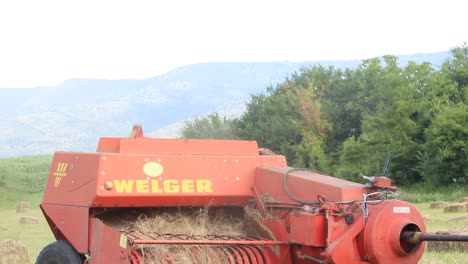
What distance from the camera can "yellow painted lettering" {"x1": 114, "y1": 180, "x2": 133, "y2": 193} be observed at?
7.31 meters

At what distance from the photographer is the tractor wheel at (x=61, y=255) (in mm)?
7742

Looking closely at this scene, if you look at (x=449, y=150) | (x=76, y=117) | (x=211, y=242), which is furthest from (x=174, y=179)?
(x=76, y=117)

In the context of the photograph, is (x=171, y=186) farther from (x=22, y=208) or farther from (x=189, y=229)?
(x=22, y=208)

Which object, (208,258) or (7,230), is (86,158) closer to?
(208,258)

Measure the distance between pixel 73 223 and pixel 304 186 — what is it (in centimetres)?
237

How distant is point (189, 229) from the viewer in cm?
729

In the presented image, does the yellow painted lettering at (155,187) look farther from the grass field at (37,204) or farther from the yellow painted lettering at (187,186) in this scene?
the grass field at (37,204)

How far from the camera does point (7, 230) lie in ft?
84.8

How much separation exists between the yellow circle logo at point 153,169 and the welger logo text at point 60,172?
1061 mm

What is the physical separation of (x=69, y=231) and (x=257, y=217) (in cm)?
189

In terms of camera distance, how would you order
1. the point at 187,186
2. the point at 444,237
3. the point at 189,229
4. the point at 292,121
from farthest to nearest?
the point at 292,121, the point at 187,186, the point at 189,229, the point at 444,237

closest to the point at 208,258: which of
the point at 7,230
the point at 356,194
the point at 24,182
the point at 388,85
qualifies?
the point at 356,194

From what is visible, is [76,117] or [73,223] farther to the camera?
[76,117]

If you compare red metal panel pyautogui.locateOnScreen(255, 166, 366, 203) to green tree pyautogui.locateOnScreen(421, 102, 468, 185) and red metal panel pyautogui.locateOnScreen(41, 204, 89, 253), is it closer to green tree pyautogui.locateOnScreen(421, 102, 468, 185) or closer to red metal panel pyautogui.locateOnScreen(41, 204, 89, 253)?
red metal panel pyautogui.locateOnScreen(41, 204, 89, 253)
